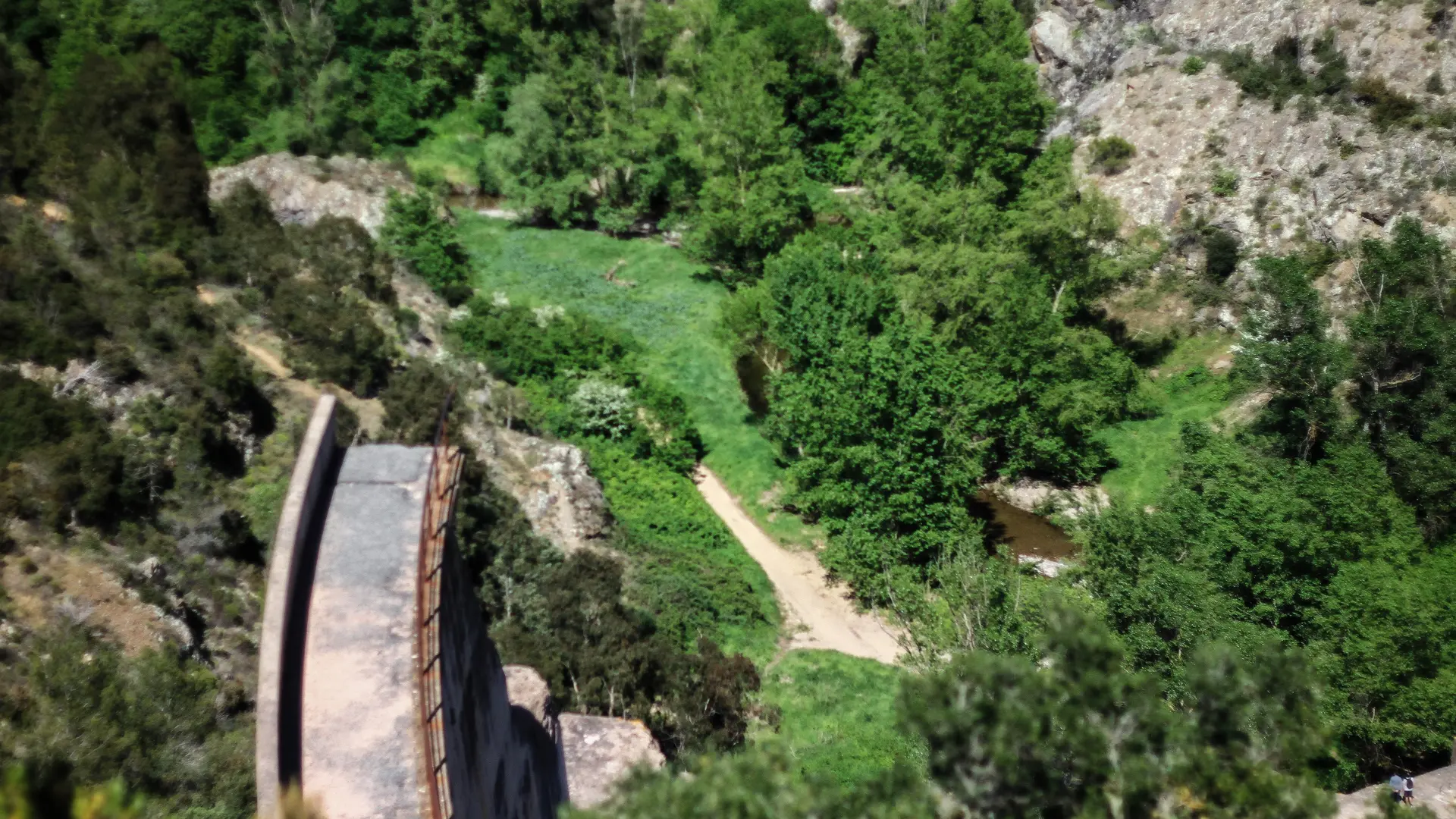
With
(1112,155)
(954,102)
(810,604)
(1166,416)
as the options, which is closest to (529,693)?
(810,604)

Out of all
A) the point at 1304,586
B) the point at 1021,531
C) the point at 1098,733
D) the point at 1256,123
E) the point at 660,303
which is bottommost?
the point at 1021,531

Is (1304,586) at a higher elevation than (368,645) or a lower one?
lower

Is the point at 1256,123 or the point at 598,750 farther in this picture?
the point at 1256,123

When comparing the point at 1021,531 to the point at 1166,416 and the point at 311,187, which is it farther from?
the point at 311,187

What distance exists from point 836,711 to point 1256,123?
34.5 meters

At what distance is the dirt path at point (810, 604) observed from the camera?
2747 centimetres

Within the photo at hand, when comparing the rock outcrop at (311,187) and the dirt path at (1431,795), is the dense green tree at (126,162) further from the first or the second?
the dirt path at (1431,795)

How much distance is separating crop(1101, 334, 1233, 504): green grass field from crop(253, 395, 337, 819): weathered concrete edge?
28712 mm

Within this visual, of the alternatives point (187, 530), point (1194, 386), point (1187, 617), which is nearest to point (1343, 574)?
point (1187, 617)

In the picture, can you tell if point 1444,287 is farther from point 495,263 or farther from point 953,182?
point 495,263

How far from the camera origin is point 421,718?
9125 mm

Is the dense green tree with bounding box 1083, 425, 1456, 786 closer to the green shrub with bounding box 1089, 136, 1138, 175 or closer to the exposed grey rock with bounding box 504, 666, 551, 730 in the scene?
the exposed grey rock with bounding box 504, 666, 551, 730

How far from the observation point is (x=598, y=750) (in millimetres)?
19062

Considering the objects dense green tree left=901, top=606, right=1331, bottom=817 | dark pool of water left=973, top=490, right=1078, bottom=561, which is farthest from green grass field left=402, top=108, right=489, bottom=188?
dense green tree left=901, top=606, right=1331, bottom=817
